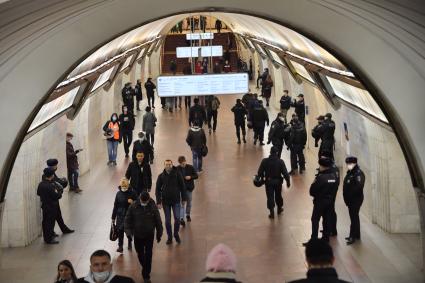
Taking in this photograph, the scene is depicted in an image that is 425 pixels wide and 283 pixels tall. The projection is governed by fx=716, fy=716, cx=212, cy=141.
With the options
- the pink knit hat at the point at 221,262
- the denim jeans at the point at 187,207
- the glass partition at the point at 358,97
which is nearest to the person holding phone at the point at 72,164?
the denim jeans at the point at 187,207

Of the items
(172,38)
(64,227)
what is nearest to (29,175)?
(64,227)

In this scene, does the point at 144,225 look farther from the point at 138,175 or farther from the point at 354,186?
the point at 354,186

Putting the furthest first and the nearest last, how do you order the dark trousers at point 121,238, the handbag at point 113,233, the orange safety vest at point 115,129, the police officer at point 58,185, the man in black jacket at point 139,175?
the orange safety vest at point 115,129 → the man in black jacket at point 139,175 → the police officer at point 58,185 → the dark trousers at point 121,238 → the handbag at point 113,233

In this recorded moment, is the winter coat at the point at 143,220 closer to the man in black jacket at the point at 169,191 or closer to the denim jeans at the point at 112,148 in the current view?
the man in black jacket at the point at 169,191

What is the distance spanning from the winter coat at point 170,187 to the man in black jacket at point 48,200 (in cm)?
175

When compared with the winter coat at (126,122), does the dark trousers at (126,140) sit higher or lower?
lower

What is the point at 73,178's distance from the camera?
15969mm

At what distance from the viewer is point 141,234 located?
9.92 metres

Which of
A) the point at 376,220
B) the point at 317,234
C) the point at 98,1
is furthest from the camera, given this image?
the point at 376,220

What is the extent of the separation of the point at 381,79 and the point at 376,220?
5.83m

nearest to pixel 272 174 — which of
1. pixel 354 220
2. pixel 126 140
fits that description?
pixel 354 220

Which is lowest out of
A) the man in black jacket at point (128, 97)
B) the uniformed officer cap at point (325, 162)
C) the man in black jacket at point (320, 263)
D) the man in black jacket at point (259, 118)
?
the man in black jacket at point (320, 263)

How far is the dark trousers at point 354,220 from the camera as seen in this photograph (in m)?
11.6

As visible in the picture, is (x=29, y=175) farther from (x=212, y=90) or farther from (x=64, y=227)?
(x=212, y=90)
